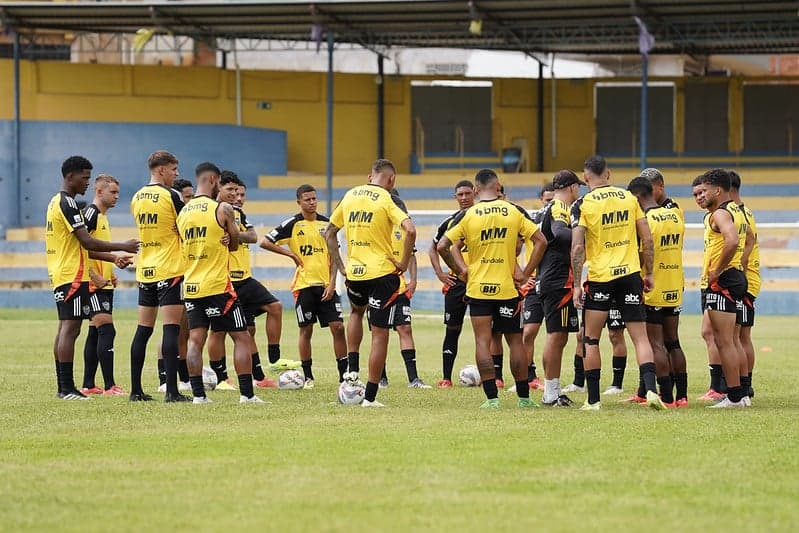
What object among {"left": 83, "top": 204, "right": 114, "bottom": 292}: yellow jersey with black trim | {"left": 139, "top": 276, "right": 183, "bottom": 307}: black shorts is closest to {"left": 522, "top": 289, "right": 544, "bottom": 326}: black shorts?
{"left": 139, "top": 276, "right": 183, "bottom": 307}: black shorts

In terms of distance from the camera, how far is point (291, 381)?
48.0ft

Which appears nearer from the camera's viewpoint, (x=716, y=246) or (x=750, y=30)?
(x=716, y=246)

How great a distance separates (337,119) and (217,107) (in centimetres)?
429

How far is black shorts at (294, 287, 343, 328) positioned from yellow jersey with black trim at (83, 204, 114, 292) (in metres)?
2.24

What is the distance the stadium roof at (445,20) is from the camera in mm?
35312

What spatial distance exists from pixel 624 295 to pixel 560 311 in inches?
31.0

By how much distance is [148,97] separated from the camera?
4369cm

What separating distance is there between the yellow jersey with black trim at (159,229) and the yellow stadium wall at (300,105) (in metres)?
31.2

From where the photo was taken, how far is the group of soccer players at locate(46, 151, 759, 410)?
12.1m

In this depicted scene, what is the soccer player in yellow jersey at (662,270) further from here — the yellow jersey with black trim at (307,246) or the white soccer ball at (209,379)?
the white soccer ball at (209,379)

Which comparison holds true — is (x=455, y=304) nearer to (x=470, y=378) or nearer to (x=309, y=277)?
(x=470, y=378)

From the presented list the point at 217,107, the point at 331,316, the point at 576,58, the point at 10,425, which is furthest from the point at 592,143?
the point at 10,425

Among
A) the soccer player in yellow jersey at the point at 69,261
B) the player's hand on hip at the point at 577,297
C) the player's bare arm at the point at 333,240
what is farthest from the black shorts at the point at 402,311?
the player's hand on hip at the point at 577,297

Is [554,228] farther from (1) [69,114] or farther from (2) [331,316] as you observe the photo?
(1) [69,114]
